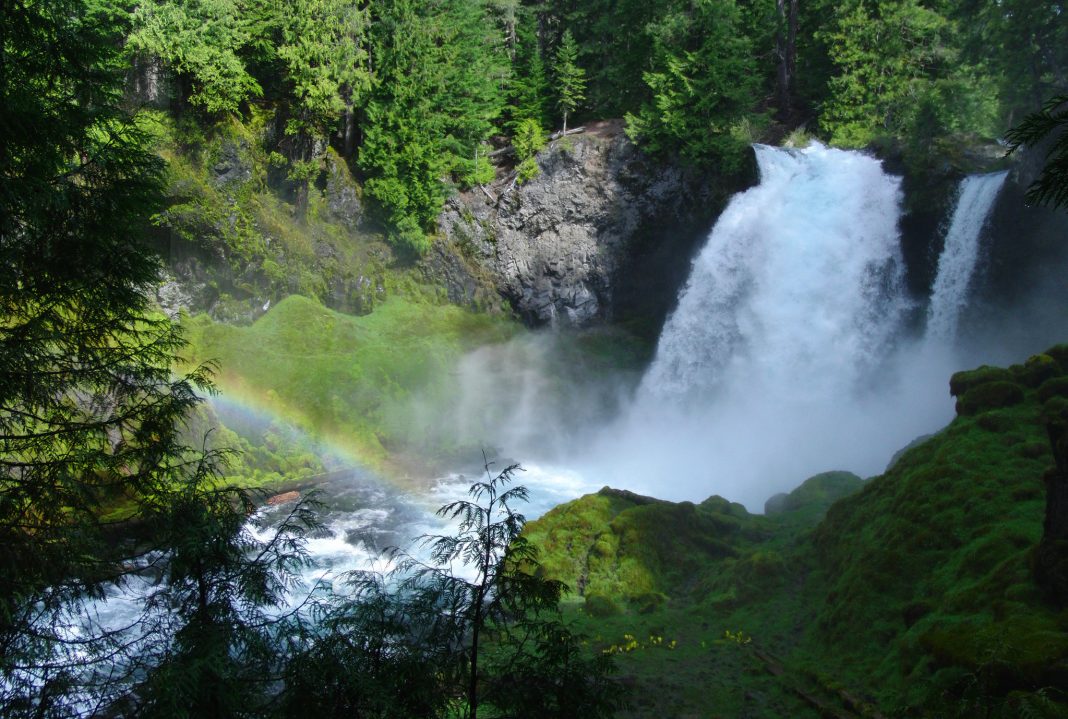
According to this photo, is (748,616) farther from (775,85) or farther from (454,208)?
(775,85)

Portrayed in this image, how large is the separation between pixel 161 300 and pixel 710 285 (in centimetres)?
1937

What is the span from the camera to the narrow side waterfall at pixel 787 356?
2192 centimetres

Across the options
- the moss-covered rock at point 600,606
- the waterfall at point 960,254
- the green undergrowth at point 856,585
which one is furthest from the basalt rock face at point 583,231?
the moss-covered rock at point 600,606

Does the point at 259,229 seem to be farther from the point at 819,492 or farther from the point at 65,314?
the point at 819,492

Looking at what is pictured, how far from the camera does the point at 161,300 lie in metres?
22.1

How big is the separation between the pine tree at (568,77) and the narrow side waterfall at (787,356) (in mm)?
9089

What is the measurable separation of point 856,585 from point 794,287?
15622mm

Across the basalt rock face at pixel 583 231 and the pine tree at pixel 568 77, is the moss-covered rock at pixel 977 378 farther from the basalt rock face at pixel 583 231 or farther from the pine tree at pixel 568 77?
the pine tree at pixel 568 77

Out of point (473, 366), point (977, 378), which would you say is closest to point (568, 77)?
point (473, 366)

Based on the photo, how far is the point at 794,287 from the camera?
79.4 ft

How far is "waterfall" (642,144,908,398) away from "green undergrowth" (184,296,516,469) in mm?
9229

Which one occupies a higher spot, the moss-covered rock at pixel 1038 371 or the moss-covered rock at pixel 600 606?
the moss-covered rock at pixel 1038 371

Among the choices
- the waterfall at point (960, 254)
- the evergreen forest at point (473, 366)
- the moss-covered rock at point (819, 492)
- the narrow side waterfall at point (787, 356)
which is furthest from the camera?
the narrow side waterfall at point (787, 356)

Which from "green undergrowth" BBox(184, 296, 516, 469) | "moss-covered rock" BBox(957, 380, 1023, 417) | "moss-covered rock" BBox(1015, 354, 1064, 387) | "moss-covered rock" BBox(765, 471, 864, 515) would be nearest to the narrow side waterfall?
"moss-covered rock" BBox(765, 471, 864, 515)
